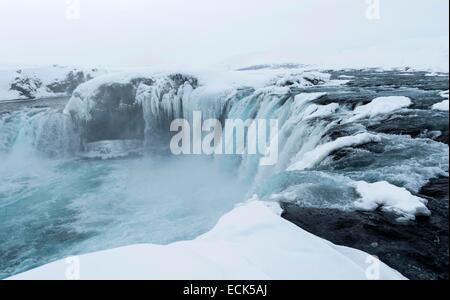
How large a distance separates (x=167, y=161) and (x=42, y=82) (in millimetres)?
39492

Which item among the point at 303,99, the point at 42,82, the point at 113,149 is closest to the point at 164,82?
the point at 113,149

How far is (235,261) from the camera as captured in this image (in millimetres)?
2432

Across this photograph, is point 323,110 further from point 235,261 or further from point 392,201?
point 235,261

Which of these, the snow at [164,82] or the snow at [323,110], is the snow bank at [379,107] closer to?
the snow at [323,110]

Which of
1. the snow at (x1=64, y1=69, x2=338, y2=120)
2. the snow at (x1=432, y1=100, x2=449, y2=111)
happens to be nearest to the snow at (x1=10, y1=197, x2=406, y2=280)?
the snow at (x1=432, y1=100, x2=449, y2=111)

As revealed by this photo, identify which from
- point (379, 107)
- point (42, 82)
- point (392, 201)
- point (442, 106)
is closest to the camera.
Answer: point (392, 201)

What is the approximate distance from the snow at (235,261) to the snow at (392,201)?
1466mm

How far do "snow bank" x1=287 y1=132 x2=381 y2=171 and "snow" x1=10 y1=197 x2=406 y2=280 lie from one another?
129 inches

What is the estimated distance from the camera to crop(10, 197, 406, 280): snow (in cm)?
230

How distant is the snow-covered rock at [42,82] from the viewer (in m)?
42.3

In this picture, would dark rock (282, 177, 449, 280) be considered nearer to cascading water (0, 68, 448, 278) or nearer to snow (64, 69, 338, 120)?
cascading water (0, 68, 448, 278)
